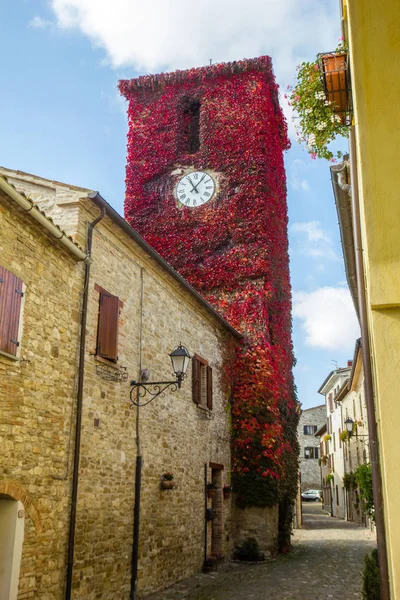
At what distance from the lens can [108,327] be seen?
366 inches

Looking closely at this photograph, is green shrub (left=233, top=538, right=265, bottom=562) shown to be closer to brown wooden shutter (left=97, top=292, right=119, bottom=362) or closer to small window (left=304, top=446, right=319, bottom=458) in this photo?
brown wooden shutter (left=97, top=292, right=119, bottom=362)

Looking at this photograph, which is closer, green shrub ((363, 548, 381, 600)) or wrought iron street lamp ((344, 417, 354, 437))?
green shrub ((363, 548, 381, 600))

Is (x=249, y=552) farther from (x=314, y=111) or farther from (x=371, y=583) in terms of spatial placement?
(x=314, y=111)

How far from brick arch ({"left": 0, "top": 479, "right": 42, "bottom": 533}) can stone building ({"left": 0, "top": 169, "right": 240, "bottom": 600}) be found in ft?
0.07

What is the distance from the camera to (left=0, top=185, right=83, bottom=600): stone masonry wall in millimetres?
6832

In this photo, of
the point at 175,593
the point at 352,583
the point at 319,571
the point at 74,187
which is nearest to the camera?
the point at 74,187

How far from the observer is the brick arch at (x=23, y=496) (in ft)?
21.5

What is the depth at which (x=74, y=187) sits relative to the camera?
9.00 metres

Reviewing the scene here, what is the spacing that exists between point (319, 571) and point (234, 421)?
14.2 feet

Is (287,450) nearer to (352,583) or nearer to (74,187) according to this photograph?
(352,583)

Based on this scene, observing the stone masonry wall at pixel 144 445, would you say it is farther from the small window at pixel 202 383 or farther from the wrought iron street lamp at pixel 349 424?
the wrought iron street lamp at pixel 349 424

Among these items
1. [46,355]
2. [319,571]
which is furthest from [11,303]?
[319,571]

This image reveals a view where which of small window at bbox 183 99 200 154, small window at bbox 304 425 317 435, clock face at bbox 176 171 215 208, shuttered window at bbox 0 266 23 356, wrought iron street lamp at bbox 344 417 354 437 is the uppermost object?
small window at bbox 183 99 200 154

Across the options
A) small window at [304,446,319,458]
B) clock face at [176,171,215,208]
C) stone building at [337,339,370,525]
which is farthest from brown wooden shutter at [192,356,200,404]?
small window at [304,446,319,458]
